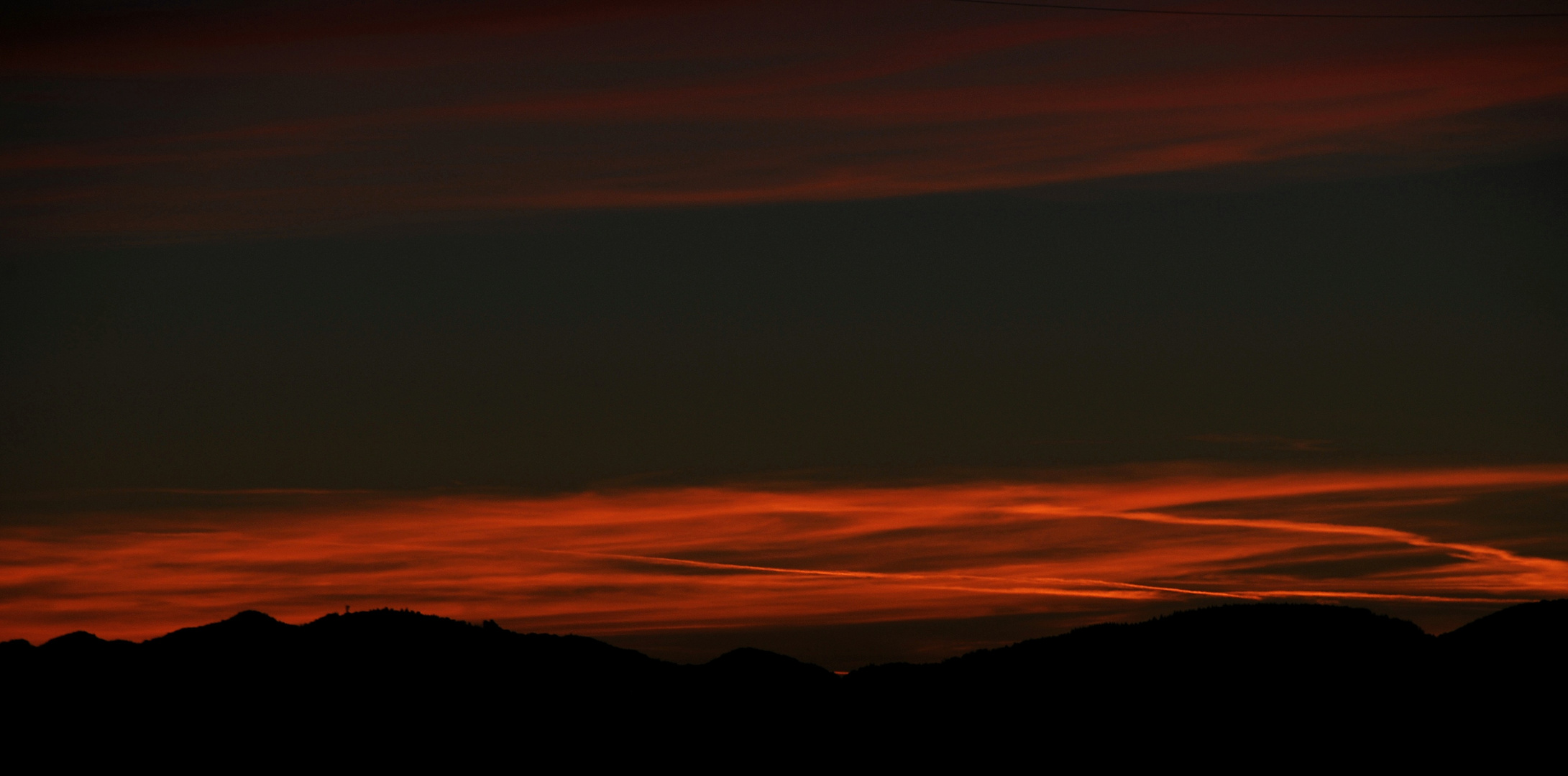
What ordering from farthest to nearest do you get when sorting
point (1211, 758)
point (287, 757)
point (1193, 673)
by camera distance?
point (1193, 673) → point (287, 757) → point (1211, 758)

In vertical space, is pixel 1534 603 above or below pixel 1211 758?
above

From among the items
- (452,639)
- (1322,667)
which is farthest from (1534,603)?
(452,639)

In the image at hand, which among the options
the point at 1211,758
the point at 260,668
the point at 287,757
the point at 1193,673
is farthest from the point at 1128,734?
the point at 260,668

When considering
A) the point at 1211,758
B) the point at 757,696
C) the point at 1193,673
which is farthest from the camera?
the point at 757,696

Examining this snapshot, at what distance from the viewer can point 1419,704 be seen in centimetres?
8662

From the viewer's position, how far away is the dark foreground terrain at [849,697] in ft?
283

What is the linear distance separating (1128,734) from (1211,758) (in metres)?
6.26

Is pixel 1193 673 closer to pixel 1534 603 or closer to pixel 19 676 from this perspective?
pixel 1534 603

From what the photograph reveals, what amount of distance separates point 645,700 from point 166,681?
33.9 meters

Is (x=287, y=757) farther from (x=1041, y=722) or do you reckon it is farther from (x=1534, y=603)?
(x=1534, y=603)

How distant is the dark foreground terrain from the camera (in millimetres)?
86125

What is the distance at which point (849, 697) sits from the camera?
112 metres

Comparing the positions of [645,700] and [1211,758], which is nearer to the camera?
[1211,758]

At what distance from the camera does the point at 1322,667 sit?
3745 inches
